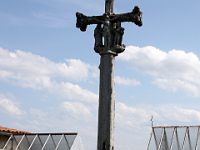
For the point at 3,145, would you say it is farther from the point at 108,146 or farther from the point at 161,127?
the point at 108,146

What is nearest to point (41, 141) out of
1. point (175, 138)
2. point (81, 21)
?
point (175, 138)

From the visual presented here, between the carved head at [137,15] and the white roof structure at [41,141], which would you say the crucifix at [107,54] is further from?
the white roof structure at [41,141]

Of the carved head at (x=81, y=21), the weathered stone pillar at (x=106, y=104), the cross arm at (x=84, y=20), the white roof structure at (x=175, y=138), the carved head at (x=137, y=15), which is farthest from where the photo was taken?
the white roof structure at (x=175, y=138)

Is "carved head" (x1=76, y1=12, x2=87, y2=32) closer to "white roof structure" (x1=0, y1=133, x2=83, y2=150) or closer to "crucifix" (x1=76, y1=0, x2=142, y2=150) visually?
"crucifix" (x1=76, y1=0, x2=142, y2=150)

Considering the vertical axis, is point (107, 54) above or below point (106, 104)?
above

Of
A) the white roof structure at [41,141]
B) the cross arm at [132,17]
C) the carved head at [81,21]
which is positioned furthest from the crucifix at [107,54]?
the white roof structure at [41,141]

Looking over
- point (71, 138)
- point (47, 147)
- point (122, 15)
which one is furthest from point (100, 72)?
point (47, 147)

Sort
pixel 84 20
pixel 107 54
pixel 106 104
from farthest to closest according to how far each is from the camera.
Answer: pixel 84 20, pixel 107 54, pixel 106 104

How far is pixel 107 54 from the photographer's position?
8500 millimetres

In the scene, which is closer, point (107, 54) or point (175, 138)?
point (107, 54)

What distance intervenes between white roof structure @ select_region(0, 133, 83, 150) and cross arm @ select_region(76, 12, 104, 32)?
13814mm

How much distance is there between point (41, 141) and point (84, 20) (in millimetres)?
16189

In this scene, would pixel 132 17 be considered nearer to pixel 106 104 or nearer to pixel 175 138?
pixel 106 104

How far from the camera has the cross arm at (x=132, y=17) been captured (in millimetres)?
8500
